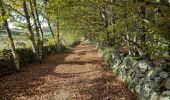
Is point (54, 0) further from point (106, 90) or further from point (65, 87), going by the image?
point (106, 90)

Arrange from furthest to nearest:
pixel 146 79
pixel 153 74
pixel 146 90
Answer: pixel 146 79
pixel 153 74
pixel 146 90

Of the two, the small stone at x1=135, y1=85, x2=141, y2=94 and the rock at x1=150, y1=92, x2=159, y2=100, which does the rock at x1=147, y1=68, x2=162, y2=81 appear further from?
the rock at x1=150, y1=92, x2=159, y2=100

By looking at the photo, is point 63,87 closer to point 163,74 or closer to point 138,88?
point 138,88

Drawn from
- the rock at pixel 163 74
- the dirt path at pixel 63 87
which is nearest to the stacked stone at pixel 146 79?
the rock at pixel 163 74

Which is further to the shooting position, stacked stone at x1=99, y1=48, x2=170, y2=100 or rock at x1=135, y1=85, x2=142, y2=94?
rock at x1=135, y1=85, x2=142, y2=94

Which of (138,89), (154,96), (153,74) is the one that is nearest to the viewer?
(154,96)

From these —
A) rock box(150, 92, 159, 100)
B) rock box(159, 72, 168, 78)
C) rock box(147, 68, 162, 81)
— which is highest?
rock box(159, 72, 168, 78)

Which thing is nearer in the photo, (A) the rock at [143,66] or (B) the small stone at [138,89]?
(B) the small stone at [138,89]

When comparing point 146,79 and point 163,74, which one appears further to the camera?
point 146,79

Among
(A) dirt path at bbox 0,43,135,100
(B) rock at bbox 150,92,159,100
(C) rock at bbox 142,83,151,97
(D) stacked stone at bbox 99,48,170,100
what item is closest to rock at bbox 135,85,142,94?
(D) stacked stone at bbox 99,48,170,100

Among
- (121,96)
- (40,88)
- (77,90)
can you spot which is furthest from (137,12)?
(40,88)

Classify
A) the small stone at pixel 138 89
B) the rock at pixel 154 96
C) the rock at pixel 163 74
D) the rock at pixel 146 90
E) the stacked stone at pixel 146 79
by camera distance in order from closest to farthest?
the rock at pixel 154 96 → the stacked stone at pixel 146 79 → the rock at pixel 146 90 → the rock at pixel 163 74 → the small stone at pixel 138 89

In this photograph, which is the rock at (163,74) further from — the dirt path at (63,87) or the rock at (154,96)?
the dirt path at (63,87)

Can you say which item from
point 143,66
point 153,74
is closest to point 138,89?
point 153,74
